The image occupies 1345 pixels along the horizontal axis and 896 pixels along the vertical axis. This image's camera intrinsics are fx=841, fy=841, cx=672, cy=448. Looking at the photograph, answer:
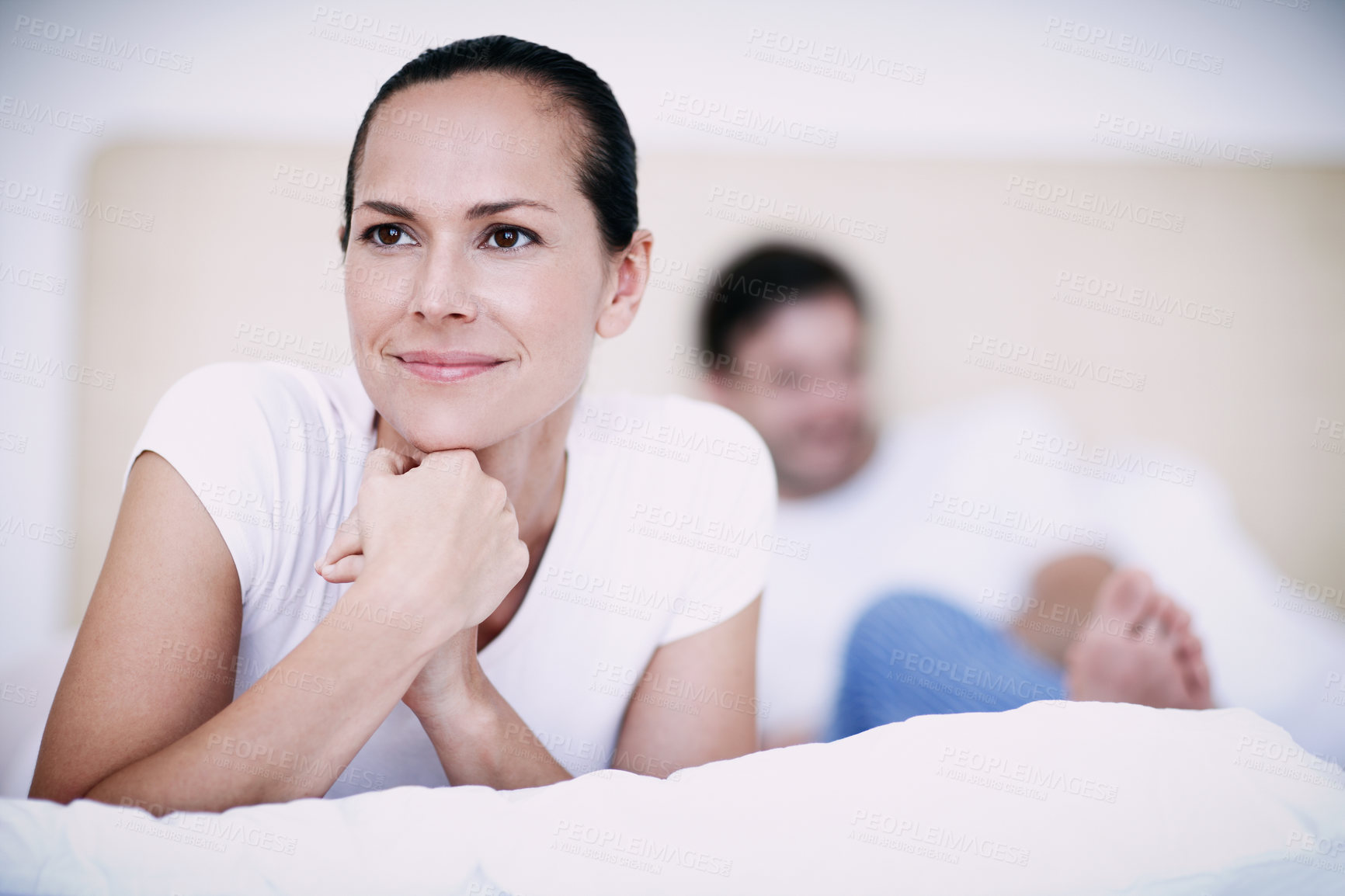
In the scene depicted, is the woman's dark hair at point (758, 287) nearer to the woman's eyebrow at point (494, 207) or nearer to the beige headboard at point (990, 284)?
the beige headboard at point (990, 284)

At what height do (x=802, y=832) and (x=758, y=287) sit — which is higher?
(x=758, y=287)

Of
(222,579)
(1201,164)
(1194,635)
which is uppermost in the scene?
(1201,164)

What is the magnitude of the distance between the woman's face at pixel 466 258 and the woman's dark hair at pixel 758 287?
1.16 meters

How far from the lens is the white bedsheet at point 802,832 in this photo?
2.03ft

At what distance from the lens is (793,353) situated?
6.85 feet

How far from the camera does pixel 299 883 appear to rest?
62 centimetres

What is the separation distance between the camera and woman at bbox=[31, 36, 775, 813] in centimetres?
74

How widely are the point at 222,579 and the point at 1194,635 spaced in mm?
1560

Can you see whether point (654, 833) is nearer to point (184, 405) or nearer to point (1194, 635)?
point (184, 405)

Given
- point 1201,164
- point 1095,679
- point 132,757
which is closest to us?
point 132,757

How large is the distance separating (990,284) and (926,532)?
0.67 metres

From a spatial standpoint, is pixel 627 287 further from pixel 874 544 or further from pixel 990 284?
pixel 990 284

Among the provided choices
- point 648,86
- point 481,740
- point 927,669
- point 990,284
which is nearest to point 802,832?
point 481,740

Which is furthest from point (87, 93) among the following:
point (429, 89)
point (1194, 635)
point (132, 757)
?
point (1194, 635)
